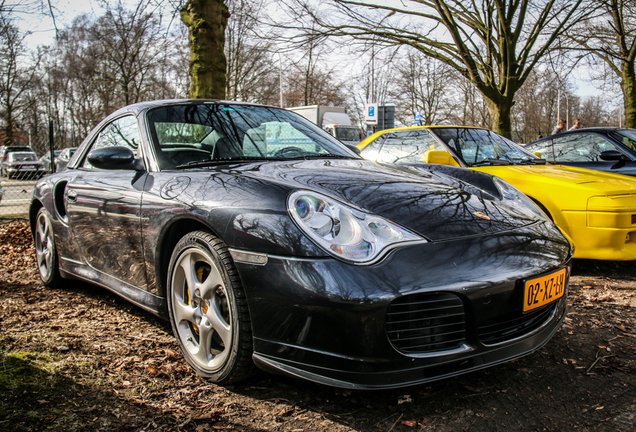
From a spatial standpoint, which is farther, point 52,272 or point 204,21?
point 204,21

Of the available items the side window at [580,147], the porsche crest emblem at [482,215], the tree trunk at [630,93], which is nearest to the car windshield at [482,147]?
the side window at [580,147]

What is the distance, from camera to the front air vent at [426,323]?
1.73 m

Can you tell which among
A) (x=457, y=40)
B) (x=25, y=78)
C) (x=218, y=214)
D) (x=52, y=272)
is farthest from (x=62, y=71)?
(x=218, y=214)

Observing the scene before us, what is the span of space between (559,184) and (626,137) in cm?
280

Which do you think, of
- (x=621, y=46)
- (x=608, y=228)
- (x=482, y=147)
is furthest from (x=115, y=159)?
(x=621, y=46)

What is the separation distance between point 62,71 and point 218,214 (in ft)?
116

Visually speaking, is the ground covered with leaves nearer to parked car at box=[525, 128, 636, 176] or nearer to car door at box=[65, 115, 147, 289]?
car door at box=[65, 115, 147, 289]

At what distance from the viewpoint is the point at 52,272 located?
12.3 feet

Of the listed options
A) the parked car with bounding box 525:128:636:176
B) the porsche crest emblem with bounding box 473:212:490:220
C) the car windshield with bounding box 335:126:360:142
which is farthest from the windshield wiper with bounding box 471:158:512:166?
the car windshield with bounding box 335:126:360:142

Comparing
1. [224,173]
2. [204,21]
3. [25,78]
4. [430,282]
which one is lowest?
[430,282]

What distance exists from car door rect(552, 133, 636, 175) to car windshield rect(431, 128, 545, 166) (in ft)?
4.36

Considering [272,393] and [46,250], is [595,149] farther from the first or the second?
[46,250]

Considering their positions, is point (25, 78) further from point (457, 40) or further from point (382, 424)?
point (382, 424)

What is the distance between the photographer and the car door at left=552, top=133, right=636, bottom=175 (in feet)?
19.2
